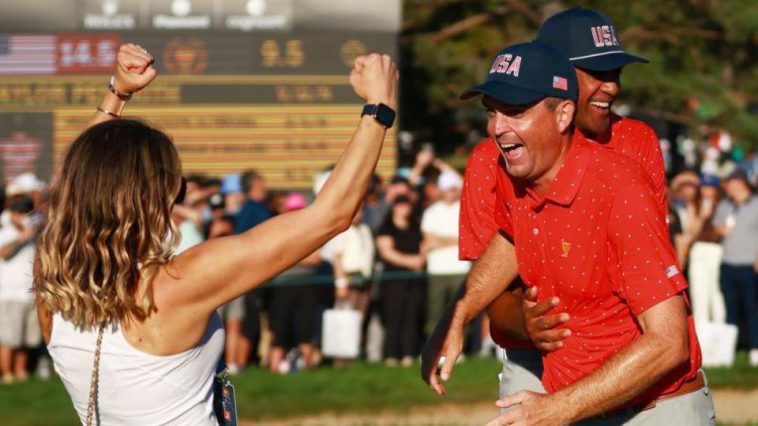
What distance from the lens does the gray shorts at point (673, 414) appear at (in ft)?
15.4

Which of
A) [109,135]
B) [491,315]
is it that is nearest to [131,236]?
[109,135]

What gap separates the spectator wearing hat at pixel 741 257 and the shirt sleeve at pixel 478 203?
32.5 feet

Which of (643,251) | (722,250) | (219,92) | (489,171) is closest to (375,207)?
(219,92)

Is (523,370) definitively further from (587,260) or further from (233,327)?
(233,327)

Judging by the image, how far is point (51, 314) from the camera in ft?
13.3

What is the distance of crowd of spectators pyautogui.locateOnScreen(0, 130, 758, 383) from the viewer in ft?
45.0

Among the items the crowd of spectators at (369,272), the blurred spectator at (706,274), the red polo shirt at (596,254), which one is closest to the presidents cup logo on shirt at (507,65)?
the red polo shirt at (596,254)

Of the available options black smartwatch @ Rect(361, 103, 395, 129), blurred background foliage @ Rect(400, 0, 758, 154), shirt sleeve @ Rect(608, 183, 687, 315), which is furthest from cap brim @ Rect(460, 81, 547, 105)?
blurred background foliage @ Rect(400, 0, 758, 154)

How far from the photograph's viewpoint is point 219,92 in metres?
17.7

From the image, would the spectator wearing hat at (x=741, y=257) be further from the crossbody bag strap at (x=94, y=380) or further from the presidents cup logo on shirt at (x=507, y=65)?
the crossbody bag strap at (x=94, y=380)

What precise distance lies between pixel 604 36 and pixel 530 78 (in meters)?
0.98

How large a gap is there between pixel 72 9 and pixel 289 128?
3092mm

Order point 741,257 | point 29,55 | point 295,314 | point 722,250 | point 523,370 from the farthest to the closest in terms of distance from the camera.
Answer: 1. point 29,55
2. point 722,250
3. point 741,257
4. point 295,314
5. point 523,370

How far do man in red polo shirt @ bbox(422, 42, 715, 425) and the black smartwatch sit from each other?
0.67 m
